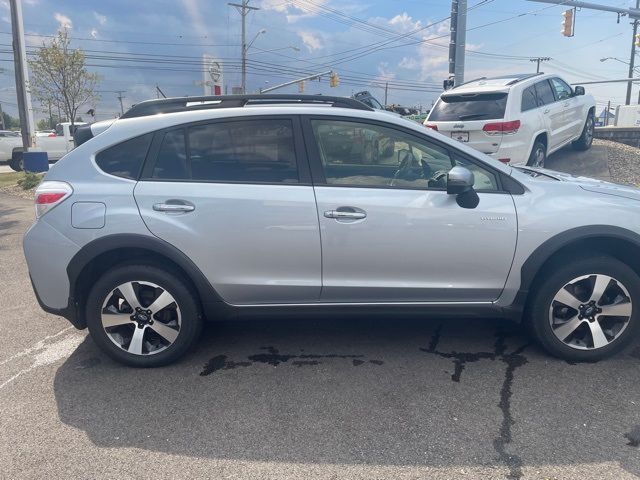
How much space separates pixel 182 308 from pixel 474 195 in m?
2.08

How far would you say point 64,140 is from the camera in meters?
23.3

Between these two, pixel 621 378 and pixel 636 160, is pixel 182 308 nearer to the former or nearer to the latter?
pixel 621 378

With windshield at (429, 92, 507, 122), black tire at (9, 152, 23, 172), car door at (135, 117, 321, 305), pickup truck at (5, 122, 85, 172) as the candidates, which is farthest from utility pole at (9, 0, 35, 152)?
car door at (135, 117, 321, 305)

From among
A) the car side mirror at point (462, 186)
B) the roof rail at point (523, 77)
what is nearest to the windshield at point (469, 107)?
the roof rail at point (523, 77)

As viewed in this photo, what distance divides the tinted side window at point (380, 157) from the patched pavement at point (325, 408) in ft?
4.15

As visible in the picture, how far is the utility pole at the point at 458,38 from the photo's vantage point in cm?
1661

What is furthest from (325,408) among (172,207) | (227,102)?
(227,102)

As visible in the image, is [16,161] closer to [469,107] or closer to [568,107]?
[469,107]

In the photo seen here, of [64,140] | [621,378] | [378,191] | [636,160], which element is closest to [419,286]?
[378,191]

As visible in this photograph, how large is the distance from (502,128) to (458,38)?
32.6 ft

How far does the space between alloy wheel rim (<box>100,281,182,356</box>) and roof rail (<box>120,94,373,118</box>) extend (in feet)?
4.18

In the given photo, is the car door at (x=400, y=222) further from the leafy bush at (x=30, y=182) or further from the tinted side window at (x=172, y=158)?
the leafy bush at (x=30, y=182)

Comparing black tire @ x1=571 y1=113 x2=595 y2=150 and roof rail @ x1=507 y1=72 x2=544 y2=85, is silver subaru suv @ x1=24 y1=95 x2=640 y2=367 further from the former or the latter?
black tire @ x1=571 y1=113 x2=595 y2=150

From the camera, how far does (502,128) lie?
8.26 meters
